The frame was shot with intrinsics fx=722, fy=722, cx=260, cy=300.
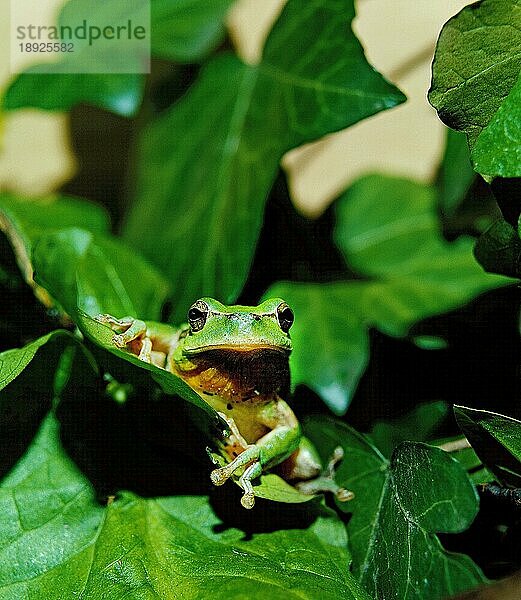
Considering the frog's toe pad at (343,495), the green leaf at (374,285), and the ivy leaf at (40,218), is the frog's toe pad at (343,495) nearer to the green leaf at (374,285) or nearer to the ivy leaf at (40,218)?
the green leaf at (374,285)

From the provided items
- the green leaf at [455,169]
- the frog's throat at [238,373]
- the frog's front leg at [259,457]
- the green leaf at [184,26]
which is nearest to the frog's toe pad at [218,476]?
the frog's front leg at [259,457]

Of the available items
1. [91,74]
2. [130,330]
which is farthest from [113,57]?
[130,330]

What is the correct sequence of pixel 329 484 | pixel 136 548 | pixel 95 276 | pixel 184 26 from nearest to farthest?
pixel 136 548 → pixel 329 484 → pixel 95 276 → pixel 184 26

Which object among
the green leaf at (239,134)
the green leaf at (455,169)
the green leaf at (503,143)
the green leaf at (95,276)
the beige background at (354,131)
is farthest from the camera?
the beige background at (354,131)

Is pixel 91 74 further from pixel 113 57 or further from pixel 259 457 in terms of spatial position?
pixel 259 457

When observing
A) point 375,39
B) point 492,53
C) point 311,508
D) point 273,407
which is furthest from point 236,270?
point 375,39

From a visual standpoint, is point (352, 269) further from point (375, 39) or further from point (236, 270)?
point (375, 39)
